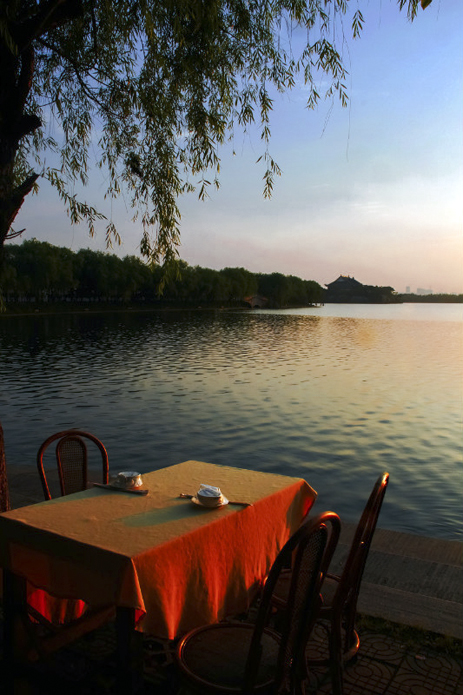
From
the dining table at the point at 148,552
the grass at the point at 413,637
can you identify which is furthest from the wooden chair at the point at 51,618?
the grass at the point at 413,637

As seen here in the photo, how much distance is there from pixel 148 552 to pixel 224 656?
2.48 ft

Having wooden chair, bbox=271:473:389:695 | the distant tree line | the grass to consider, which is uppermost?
the distant tree line

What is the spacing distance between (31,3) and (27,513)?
15.5 feet

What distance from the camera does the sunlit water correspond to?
32.4 feet

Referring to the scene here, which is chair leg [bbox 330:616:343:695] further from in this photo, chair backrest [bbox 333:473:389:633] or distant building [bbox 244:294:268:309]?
distant building [bbox 244:294:268:309]

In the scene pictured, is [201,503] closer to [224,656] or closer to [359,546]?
[224,656]

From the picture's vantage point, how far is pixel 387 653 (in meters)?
3.74

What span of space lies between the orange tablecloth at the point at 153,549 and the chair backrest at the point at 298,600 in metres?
0.54

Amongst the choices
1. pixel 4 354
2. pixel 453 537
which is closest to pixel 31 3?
pixel 453 537

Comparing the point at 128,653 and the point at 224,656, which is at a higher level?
the point at 128,653

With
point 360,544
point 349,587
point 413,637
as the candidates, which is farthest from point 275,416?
point 360,544

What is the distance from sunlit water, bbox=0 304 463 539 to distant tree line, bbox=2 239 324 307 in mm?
28884

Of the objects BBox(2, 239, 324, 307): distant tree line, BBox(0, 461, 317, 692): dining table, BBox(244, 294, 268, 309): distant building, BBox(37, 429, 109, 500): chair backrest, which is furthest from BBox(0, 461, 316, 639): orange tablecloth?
BBox(244, 294, 268, 309): distant building

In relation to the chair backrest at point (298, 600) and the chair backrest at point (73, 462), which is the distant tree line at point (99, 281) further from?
the chair backrest at point (298, 600)
